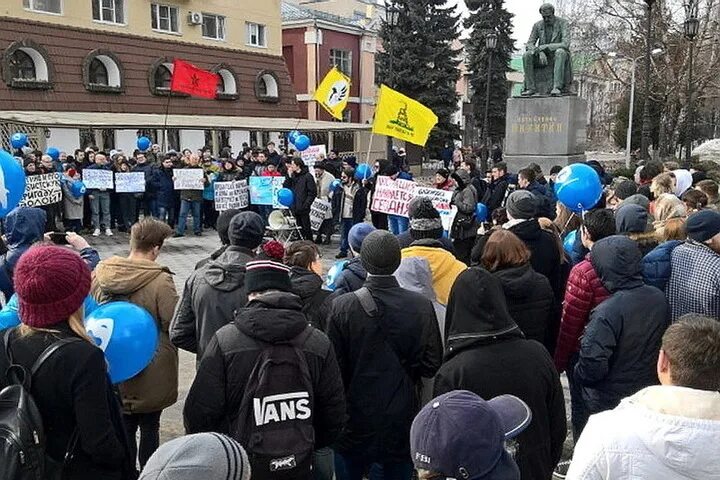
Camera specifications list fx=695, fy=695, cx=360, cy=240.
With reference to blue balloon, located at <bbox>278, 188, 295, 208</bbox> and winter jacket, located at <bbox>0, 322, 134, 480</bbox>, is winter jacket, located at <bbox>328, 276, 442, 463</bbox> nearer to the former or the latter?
winter jacket, located at <bbox>0, 322, 134, 480</bbox>

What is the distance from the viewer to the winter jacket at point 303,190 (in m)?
13.5

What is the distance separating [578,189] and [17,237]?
4887 millimetres

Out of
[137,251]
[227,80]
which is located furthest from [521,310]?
[227,80]

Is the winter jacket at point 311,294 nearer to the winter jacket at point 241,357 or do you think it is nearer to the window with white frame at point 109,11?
the winter jacket at point 241,357

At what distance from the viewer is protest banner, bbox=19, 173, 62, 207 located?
12.7 meters

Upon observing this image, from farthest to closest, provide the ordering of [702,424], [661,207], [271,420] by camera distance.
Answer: [661,207], [271,420], [702,424]

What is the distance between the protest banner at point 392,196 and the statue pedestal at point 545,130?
20.5 ft

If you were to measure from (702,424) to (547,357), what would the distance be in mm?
1151

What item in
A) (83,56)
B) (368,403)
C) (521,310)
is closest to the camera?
(368,403)

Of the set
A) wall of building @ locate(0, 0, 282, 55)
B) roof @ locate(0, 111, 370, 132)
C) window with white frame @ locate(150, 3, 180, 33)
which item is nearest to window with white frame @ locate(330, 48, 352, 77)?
wall of building @ locate(0, 0, 282, 55)

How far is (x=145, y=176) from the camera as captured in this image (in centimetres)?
1548

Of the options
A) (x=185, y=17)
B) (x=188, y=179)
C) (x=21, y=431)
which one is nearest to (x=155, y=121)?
(x=185, y=17)

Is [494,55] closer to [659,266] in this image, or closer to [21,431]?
[659,266]

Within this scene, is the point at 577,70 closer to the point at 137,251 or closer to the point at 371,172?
the point at 371,172
